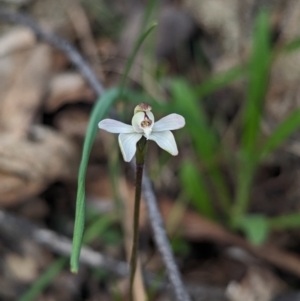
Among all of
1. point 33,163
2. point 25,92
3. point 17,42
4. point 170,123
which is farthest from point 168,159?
point 170,123

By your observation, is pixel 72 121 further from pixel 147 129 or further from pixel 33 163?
pixel 147 129

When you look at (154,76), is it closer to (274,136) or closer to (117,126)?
(274,136)

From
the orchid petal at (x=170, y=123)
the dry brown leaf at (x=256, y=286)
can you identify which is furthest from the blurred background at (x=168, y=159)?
the orchid petal at (x=170, y=123)

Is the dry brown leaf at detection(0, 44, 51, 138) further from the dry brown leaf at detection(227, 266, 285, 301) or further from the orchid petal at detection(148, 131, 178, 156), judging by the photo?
the orchid petal at detection(148, 131, 178, 156)

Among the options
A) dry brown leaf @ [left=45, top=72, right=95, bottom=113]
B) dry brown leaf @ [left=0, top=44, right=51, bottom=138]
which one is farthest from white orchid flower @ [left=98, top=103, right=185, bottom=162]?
dry brown leaf @ [left=45, top=72, right=95, bottom=113]

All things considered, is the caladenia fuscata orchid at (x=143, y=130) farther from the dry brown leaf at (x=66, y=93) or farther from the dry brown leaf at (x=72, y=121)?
the dry brown leaf at (x=66, y=93)
